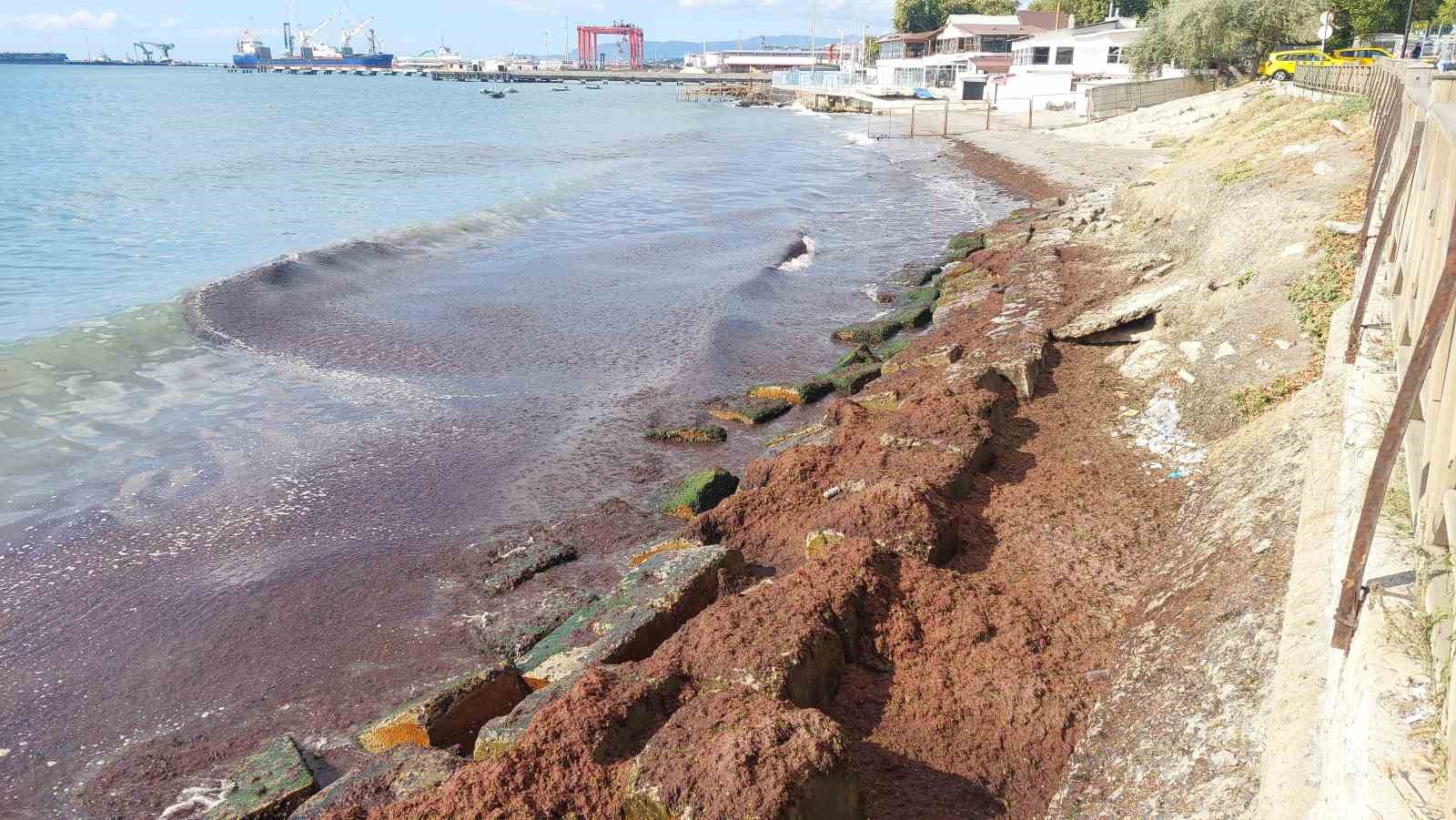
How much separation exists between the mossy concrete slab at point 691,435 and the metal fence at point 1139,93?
150 feet

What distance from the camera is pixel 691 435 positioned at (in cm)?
1196

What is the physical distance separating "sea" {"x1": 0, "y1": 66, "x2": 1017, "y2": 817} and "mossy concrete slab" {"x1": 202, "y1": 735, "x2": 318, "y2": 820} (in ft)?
2.86

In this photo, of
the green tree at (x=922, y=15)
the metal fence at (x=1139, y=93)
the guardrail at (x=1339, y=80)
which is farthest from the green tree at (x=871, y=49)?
the guardrail at (x=1339, y=80)

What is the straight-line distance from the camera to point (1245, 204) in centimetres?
1378

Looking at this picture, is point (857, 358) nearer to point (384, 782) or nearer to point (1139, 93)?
point (384, 782)

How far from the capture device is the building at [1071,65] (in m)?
63.5

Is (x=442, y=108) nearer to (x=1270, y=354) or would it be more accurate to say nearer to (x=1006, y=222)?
(x=1006, y=222)

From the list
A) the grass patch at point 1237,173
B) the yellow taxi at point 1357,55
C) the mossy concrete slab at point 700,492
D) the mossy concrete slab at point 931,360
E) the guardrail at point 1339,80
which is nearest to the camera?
the mossy concrete slab at point 700,492

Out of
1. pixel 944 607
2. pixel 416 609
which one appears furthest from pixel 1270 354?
pixel 416 609

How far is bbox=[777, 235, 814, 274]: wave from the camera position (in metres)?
23.5

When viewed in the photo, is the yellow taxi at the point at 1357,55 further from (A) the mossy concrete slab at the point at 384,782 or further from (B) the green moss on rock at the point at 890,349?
(A) the mossy concrete slab at the point at 384,782

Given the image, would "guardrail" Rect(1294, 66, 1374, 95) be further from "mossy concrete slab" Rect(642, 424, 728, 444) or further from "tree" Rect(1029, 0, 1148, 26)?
"tree" Rect(1029, 0, 1148, 26)

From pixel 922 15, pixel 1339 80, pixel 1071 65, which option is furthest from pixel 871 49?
pixel 1339 80

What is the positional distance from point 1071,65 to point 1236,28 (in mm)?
22575
